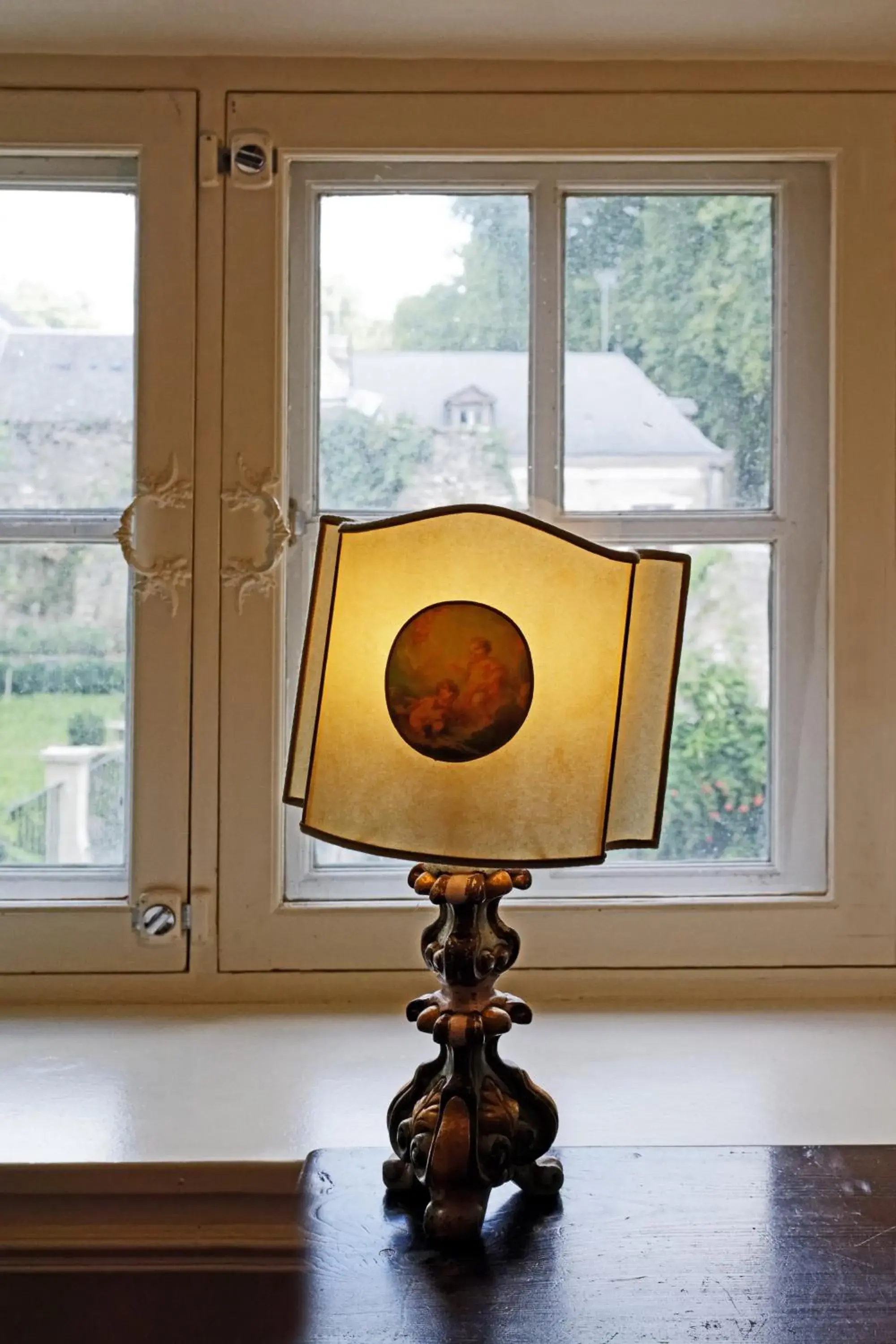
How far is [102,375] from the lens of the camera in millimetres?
1515

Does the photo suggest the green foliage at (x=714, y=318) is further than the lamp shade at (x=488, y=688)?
Yes

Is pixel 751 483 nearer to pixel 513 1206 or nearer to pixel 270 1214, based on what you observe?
pixel 513 1206

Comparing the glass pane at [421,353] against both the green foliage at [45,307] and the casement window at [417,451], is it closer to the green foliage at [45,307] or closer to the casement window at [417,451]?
the casement window at [417,451]

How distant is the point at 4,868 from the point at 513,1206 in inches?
34.5


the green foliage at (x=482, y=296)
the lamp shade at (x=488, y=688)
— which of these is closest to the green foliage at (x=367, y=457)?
the green foliage at (x=482, y=296)

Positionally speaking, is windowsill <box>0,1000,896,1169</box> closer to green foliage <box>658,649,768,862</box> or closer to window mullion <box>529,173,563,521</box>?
green foliage <box>658,649,768,862</box>

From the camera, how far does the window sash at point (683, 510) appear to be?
1498mm

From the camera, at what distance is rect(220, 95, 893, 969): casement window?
4.82ft

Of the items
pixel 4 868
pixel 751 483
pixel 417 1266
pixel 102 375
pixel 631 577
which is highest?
pixel 102 375

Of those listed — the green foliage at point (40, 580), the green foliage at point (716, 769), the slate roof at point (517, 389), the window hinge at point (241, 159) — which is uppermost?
the window hinge at point (241, 159)

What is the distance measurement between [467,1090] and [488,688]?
361 mm

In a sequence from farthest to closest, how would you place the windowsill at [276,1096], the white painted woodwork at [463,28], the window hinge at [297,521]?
the window hinge at [297,521], the white painted woodwork at [463,28], the windowsill at [276,1096]

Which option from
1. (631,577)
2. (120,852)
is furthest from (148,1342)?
(631,577)

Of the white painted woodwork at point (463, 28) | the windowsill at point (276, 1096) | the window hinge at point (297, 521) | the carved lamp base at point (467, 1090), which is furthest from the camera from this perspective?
the window hinge at point (297, 521)
